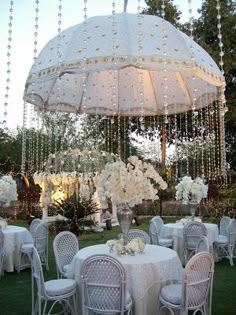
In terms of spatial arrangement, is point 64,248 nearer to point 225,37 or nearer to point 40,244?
point 40,244

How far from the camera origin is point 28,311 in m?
5.47

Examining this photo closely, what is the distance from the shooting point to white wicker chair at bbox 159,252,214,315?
13.1 ft

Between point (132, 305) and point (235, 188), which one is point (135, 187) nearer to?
point (132, 305)

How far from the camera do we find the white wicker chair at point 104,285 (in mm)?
3814

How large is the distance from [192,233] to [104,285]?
4.13 metres

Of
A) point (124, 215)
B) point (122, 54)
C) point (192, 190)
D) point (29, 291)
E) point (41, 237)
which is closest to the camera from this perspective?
point (124, 215)

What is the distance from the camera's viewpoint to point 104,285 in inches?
152

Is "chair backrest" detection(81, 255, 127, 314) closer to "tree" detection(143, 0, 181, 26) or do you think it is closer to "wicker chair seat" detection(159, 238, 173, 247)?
"wicker chair seat" detection(159, 238, 173, 247)

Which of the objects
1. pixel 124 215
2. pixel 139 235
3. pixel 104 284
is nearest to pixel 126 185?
pixel 124 215

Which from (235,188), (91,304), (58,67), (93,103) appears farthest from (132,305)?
(235,188)

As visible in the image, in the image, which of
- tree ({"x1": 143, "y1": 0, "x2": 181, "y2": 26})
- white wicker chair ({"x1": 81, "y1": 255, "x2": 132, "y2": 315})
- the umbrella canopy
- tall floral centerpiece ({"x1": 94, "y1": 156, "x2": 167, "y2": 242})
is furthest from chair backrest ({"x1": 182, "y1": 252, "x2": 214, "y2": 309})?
tree ({"x1": 143, "y1": 0, "x2": 181, "y2": 26})

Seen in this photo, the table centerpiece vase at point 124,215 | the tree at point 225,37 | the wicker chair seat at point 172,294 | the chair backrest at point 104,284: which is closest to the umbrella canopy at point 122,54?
the table centerpiece vase at point 124,215

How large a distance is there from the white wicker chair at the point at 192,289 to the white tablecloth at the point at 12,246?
4.39 m

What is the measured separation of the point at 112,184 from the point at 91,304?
130cm
